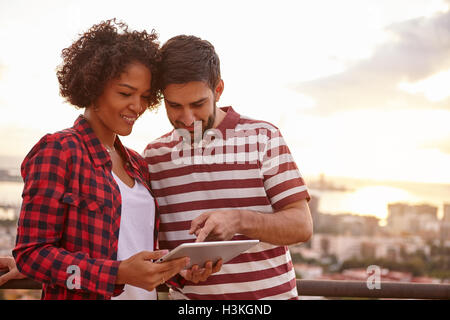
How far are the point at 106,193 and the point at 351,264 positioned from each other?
121 ft

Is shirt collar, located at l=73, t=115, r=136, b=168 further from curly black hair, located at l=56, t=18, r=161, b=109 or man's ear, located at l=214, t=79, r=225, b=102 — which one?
man's ear, located at l=214, t=79, r=225, b=102

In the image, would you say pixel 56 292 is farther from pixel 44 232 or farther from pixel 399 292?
pixel 399 292

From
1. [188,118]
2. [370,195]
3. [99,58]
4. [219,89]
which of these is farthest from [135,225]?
[370,195]

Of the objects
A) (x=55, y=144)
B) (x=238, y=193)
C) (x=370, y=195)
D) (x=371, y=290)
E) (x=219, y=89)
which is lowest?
(x=370, y=195)

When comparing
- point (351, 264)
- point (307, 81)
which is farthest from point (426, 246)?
point (307, 81)

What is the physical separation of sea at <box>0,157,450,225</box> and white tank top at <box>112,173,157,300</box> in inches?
1577

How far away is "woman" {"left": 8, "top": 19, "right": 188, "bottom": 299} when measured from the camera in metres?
1.53

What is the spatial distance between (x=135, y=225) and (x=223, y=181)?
1.30 feet

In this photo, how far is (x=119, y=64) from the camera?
6.17 ft

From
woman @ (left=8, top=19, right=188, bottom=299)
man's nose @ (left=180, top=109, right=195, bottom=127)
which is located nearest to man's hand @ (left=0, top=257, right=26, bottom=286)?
woman @ (left=8, top=19, right=188, bottom=299)

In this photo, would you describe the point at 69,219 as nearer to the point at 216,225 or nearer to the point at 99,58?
the point at 216,225

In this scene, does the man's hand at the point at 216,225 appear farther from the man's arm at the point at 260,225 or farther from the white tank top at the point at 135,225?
the white tank top at the point at 135,225

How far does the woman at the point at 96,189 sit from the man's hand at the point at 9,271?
23 centimetres

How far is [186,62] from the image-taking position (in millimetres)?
2072
